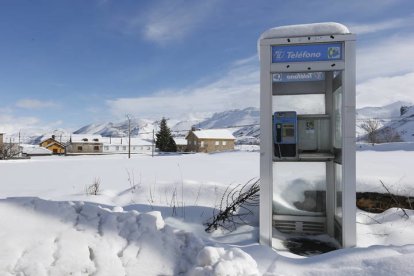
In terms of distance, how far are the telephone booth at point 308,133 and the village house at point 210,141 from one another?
→ 2237 inches

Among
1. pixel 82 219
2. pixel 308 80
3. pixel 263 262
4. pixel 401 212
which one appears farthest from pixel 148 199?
pixel 401 212

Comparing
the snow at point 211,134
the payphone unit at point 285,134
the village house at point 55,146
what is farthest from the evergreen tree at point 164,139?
the payphone unit at point 285,134

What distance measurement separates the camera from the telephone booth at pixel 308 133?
4.19m

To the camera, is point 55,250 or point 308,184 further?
point 308,184

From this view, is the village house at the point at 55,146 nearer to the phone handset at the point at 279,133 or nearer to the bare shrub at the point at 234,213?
the bare shrub at the point at 234,213

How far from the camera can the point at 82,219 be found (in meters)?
3.34

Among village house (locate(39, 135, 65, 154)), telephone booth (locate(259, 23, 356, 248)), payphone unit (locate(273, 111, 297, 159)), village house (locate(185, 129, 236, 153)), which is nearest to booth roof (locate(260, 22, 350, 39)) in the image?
telephone booth (locate(259, 23, 356, 248))

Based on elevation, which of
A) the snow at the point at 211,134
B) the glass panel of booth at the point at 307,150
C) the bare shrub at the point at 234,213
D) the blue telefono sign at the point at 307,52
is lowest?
the bare shrub at the point at 234,213

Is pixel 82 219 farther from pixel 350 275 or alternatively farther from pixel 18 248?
pixel 350 275

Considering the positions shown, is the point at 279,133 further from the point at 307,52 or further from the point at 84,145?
the point at 84,145

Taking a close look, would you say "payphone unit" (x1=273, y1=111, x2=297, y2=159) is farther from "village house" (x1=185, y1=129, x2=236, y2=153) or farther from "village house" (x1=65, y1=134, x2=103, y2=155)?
"village house" (x1=65, y1=134, x2=103, y2=155)

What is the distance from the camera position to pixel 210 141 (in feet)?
207

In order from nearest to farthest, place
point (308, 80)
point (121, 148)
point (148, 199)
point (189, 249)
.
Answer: point (189, 249)
point (308, 80)
point (148, 199)
point (121, 148)

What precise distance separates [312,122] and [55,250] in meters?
4.07
